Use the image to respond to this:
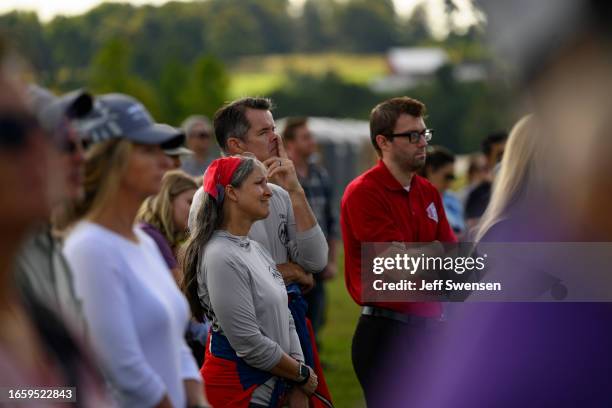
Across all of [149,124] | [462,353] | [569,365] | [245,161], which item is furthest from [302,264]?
[462,353]

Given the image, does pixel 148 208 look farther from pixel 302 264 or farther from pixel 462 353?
pixel 462 353

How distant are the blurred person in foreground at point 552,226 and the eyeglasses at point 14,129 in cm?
53

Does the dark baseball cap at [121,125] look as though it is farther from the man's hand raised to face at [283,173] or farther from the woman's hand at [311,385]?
the man's hand raised to face at [283,173]

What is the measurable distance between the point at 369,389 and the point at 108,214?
2.75m

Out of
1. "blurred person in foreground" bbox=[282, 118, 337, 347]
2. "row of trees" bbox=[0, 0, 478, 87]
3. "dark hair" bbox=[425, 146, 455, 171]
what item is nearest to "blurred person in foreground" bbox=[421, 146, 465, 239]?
"dark hair" bbox=[425, 146, 455, 171]

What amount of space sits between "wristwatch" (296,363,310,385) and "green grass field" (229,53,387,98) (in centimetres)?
8983

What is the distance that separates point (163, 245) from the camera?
5.36m

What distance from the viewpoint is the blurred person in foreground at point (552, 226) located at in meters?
0.87

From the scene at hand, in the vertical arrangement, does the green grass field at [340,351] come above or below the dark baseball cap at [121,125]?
below

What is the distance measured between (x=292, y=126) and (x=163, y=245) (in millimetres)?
4532

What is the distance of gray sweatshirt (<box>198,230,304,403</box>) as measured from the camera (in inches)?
171

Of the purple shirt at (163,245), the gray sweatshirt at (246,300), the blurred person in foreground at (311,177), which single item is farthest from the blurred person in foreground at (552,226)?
the blurred person in foreground at (311,177)

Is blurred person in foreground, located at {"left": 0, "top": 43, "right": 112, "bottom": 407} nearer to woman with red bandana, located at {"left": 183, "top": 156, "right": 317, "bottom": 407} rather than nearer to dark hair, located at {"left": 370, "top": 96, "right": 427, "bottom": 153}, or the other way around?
woman with red bandana, located at {"left": 183, "top": 156, "right": 317, "bottom": 407}

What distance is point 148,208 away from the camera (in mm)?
5789
